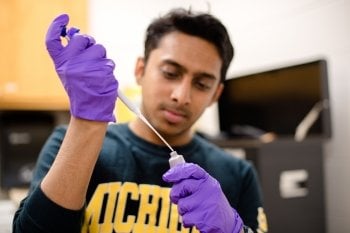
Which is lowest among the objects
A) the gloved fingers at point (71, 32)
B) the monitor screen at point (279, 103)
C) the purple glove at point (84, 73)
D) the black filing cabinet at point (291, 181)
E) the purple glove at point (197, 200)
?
the black filing cabinet at point (291, 181)

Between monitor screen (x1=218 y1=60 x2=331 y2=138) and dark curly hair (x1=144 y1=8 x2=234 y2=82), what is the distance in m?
0.73

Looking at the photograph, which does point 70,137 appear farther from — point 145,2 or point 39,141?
point 145,2

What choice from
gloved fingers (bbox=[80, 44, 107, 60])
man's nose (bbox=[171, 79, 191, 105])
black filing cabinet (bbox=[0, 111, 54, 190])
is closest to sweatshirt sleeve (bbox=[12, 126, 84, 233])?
gloved fingers (bbox=[80, 44, 107, 60])

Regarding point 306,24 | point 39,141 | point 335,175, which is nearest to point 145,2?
point 39,141

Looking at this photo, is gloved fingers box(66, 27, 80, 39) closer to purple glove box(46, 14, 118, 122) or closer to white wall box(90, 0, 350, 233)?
purple glove box(46, 14, 118, 122)

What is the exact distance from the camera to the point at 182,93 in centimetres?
101

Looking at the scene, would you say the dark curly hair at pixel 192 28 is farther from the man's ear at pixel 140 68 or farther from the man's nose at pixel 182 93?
the man's nose at pixel 182 93

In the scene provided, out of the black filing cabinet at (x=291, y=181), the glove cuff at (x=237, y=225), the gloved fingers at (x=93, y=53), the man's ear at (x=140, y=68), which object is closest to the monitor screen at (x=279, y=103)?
the black filing cabinet at (x=291, y=181)

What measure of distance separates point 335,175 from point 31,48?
A: 2079mm

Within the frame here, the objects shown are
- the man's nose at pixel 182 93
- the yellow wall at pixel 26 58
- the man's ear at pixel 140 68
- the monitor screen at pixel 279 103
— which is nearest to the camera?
the man's nose at pixel 182 93

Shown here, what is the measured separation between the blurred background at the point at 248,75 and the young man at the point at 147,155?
35 cm

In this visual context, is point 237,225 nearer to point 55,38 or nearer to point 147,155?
point 147,155

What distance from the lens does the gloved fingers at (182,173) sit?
76 cm

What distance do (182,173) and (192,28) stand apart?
0.49 metres
